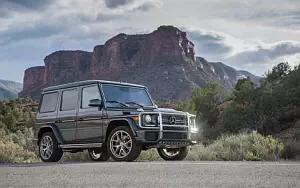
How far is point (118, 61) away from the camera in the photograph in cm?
15888

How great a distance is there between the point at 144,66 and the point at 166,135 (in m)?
130

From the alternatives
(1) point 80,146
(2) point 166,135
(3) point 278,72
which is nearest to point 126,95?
(1) point 80,146

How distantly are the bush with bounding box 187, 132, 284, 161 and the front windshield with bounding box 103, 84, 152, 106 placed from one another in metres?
2.07

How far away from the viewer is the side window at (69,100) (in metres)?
12.8

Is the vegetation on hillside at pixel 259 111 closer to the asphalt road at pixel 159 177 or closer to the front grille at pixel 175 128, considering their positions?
the front grille at pixel 175 128

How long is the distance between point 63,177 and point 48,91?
22.3 feet

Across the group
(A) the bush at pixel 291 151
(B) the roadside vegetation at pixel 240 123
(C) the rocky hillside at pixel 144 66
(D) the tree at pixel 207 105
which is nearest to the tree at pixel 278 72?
(B) the roadside vegetation at pixel 240 123

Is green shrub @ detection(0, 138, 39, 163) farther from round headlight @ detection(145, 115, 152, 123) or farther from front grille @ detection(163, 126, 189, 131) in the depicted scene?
front grille @ detection(163, 126, 189, 131)

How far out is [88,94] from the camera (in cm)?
1246

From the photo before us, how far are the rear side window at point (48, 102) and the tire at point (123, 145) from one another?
278 cm

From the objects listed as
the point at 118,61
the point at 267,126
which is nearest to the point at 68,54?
the point at 118,61

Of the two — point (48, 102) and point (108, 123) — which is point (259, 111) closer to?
point (48, 102)

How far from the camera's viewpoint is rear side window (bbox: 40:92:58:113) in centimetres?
1339

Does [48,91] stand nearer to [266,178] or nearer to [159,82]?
[266,178]
